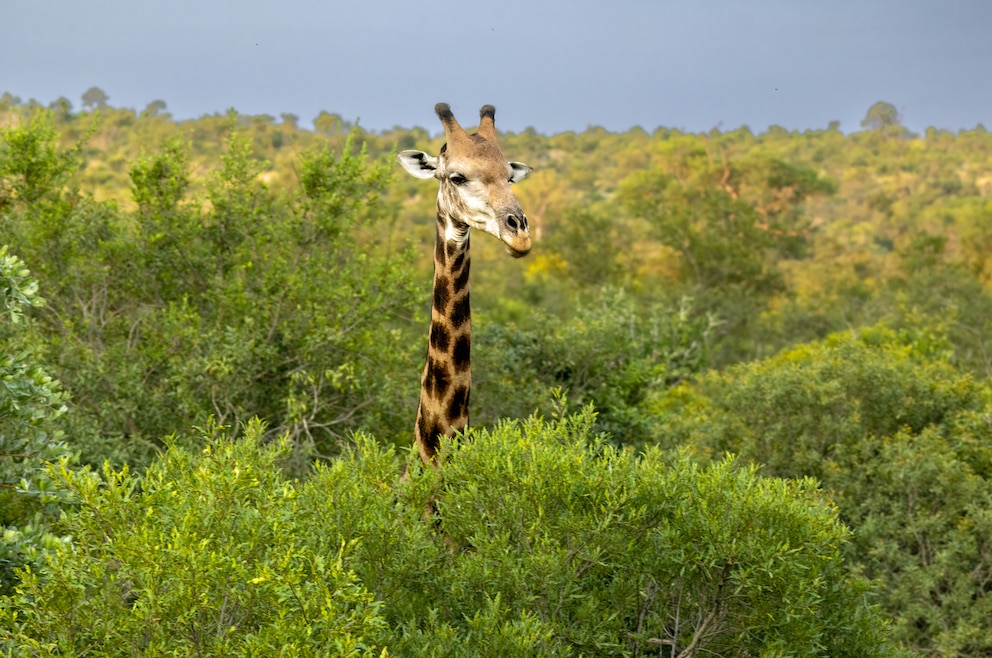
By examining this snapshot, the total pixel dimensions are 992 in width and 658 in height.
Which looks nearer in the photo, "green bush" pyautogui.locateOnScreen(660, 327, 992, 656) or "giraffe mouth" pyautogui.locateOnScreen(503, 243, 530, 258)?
"giraffe mouth" pyautogui.locateOnScreen(503, 243, 530, 258)

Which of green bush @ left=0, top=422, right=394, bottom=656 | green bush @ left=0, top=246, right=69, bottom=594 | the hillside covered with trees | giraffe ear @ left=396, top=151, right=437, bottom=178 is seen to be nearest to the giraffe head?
giraffe ear @ left=396, top=151, right=437, bottom=178

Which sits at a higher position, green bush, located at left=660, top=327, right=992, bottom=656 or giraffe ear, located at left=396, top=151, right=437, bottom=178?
giraffe ear, located at left=396, top=151, right=437, bottom=178

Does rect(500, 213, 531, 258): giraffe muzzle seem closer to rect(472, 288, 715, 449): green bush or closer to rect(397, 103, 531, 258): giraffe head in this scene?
rect(397, 103, 531, 258): giraffe head

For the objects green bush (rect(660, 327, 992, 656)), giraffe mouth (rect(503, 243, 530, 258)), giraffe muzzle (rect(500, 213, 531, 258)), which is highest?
giraffe muzzle (rect(500, 213, 531, 258))

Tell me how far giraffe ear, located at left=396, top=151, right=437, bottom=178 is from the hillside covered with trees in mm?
1981

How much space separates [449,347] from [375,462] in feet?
3.95

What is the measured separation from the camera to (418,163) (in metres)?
8.06

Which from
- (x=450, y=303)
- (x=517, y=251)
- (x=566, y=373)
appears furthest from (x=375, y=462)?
(x=566, y=373)

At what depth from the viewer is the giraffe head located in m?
6.90

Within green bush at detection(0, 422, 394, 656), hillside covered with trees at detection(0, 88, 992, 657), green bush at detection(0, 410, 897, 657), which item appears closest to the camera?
green bush at detection(0, 422, 394, 656)

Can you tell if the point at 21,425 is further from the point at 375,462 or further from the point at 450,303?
the point at 450,303

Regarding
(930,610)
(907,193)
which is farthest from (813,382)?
(907,193)

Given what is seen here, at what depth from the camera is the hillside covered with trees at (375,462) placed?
→ 536 cm

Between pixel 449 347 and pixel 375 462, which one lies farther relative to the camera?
pixel 449 347
